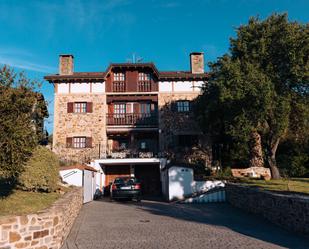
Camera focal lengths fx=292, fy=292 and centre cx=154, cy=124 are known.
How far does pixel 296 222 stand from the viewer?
8.72 meters

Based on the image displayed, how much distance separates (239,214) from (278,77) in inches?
395

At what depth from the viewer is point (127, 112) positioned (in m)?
27.4

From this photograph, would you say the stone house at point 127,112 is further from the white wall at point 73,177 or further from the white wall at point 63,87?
the white wall at point 73,177

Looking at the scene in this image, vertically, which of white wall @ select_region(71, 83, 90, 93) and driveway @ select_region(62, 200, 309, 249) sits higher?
white wall @ select_region(71, 83, 90, 93)

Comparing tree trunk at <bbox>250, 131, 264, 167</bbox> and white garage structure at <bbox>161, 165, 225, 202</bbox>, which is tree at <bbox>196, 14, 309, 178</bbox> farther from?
tree trunk at <bbox>250, 131, 264, 167</bbox>

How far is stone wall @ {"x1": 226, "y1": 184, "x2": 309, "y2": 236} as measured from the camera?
8.39 meters

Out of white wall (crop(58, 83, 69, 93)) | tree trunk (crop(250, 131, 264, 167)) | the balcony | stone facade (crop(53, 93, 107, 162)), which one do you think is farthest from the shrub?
tree trunk (crop(250, 131, 264, 167))

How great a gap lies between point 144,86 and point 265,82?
40.7 ft

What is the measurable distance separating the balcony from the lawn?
1660cm

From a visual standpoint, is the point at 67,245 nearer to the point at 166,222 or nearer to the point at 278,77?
the point at 166,222

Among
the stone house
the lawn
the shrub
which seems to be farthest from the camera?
the stone house

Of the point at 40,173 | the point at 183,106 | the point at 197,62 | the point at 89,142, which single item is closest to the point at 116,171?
the point at 89,142

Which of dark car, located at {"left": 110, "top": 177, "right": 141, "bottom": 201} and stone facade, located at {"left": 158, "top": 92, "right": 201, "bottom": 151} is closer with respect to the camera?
dark car, located at {"left": 110, "top": 177, "right": 141, "bottom": 201}

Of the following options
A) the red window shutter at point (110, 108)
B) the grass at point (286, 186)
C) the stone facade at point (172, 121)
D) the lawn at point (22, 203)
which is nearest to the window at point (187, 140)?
the stone facade at point (172, 121)
